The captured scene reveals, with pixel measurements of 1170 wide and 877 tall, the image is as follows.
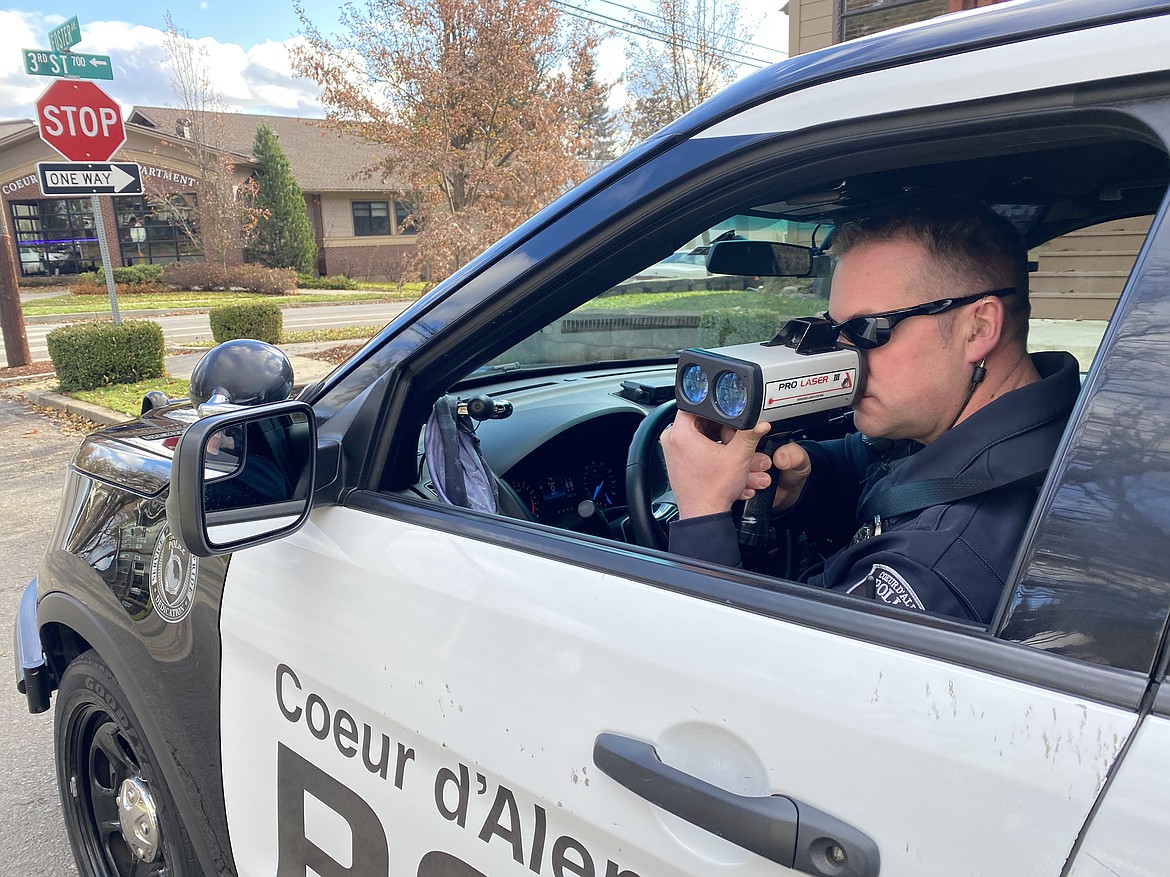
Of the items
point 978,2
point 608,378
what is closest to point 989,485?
point 608,378

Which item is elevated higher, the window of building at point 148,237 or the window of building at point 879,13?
the window of building at point 879,13

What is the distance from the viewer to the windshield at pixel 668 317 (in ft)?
8.29

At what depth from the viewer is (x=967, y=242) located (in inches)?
52.5

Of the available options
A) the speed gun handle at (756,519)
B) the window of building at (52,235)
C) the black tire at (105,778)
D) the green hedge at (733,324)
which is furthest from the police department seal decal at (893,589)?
the window of building at (52,235)

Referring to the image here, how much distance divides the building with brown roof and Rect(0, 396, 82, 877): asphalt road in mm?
23949

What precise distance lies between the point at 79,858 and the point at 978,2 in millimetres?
6289

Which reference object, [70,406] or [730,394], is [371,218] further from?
[730,394]

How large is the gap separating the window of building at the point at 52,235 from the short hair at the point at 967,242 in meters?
38.4

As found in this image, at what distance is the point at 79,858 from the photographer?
2189 mm

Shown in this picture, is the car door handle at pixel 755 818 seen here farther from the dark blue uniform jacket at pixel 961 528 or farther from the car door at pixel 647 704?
the dark blue uniform jacket at pixel 961 528

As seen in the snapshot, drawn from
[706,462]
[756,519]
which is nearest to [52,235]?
[756,519]

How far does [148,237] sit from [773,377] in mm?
38676

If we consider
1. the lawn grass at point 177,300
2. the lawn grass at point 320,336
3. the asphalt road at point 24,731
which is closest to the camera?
the asphalt road at point 24,731

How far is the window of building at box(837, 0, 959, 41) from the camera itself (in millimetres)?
7789
